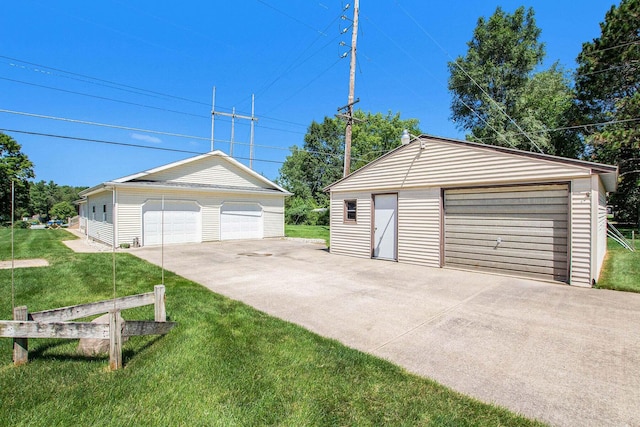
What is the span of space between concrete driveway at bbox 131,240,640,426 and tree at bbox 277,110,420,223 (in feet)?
83.3

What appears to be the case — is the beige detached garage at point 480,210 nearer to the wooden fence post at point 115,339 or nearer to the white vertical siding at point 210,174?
the wooden fence post at point 115,339

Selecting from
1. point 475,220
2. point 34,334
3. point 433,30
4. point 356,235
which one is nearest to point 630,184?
point 433,30

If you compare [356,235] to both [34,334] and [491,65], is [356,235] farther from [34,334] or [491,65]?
[491,65]

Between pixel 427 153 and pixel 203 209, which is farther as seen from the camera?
pixel 203 209

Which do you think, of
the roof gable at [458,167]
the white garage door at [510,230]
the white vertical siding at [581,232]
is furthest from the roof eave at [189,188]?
the white vertical siding at [581,232]

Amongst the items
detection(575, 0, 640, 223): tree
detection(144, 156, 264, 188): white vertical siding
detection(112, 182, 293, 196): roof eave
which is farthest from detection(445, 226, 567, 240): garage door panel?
detection(575, 0, 640, 223): tree

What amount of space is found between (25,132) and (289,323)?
11622 mm

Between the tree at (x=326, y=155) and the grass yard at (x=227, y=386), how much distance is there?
28.5 m

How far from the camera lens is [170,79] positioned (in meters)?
16.4

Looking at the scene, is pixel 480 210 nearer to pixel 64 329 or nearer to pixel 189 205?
pixel 64 329

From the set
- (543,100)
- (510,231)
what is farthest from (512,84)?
(510,231)

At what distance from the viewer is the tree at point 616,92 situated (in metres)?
16.5

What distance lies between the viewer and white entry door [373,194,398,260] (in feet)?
32.4

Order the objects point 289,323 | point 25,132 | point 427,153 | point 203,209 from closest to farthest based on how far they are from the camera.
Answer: point 289,323 < point 427,153 < point 25,132 < point 203,209
